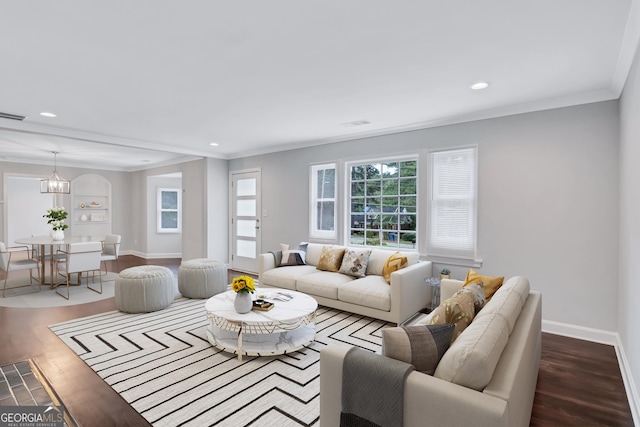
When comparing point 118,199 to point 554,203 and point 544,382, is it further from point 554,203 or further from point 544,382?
point 544,382

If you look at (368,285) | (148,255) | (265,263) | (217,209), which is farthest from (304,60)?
(148,255)

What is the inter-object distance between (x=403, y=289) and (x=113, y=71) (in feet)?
11.4

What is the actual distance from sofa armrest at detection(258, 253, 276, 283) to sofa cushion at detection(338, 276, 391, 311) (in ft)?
4.37

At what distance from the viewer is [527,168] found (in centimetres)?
382

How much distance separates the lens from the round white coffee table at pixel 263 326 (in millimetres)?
2912

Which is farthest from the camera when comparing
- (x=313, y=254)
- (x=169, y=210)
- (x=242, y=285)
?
(x=169, y=210)

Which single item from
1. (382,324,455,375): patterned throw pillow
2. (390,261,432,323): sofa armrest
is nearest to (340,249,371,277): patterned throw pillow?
(390,261,432,323): sofa armrest

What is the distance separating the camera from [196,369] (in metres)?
2.76

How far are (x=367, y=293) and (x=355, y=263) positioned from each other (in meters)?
0.65

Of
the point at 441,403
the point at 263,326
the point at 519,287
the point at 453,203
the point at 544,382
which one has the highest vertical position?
the point at 453,203

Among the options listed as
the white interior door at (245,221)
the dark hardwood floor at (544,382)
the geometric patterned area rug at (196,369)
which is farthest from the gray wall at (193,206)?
the dark hardwood floor at (544,382)

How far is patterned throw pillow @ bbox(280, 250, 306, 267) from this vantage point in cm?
507

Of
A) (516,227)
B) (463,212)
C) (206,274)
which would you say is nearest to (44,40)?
(206,274)

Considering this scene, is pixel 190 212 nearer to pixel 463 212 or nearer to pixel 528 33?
pixel 463 212
